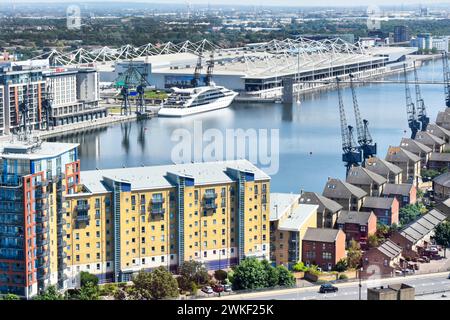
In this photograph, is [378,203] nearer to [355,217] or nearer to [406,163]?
[355,217]

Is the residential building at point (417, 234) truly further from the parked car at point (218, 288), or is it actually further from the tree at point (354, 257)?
the parked car at point (218, 288)

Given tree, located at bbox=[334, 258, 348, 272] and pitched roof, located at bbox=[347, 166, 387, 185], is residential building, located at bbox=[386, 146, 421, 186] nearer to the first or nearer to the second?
pitched roof, located at bbox=[347, 166, 387, 185]

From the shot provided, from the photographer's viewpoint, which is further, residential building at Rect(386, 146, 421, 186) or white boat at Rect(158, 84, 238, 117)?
white boat at Rect(158, 84, 238, 117)

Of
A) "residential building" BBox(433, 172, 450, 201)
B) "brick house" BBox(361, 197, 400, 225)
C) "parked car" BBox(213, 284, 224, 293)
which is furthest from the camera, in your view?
"residential building" BBox(433, 172, 450, 201)

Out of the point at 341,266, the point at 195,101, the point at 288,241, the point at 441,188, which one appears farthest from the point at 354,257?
the point at 195,101

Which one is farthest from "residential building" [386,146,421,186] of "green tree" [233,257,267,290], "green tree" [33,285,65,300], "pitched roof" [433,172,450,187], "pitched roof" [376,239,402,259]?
"green tree" [33,285,65,300]

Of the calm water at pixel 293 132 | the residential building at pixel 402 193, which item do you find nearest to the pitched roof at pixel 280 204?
the residential building at pixel 402 193
